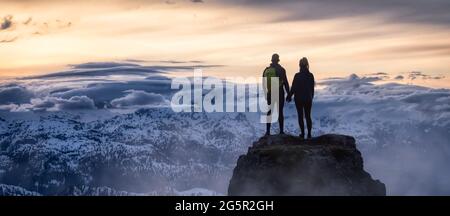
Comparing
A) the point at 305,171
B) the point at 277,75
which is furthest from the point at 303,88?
the point at 305,171

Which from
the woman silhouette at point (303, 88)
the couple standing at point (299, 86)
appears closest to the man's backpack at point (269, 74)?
the couple standing at point (299, 86)

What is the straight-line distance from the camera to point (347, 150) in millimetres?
38875

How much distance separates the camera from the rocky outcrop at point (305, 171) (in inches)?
1478

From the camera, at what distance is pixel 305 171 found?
123ft

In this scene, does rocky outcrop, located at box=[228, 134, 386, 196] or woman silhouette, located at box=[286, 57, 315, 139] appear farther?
woman silhouette, located at box=[286, 57, 315, 139]

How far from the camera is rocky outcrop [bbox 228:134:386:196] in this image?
3753 centimetres

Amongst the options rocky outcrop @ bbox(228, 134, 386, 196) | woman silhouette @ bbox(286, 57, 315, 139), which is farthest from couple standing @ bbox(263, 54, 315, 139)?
rocky outcrop @ bbox(228, 134, 386, 196)

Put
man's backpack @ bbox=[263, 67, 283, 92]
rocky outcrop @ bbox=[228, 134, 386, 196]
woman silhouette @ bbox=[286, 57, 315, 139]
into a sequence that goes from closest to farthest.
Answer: rocky outcrop @ bbox=[228, 134, 386, 196], woman silhouette @ bbox=[286, 57, 315, 139], man's backpack @ bbox=[263, 67, 283, 92]

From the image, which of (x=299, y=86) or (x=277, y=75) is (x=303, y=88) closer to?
(x=299, y=86)

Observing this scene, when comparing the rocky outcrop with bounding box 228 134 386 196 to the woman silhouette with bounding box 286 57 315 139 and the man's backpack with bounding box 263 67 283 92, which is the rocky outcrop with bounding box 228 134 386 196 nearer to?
the woman silhouette with bounding box 286 57 315 139
